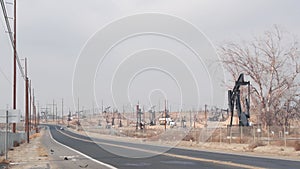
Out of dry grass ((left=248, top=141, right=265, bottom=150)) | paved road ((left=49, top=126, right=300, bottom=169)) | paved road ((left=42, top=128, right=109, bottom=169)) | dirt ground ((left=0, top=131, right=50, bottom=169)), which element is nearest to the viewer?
paved road ((left=49, top=126, right=300, bottom=169))

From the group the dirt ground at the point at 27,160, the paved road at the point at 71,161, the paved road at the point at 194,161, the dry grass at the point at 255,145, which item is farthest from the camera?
the dry grass at the point at 255,145

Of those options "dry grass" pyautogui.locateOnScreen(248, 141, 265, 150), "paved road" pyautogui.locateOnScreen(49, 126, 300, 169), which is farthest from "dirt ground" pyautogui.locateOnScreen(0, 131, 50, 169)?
"dry grass" pyautogui.locateOnScreen(248, 141, 265, 150)

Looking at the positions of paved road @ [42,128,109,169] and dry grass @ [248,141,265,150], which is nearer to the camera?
paved road @ [42,128,109,169]

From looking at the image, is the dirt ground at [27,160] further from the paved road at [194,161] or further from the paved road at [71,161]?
the paved road at [194,161]

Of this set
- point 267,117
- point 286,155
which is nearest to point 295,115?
point 267,117

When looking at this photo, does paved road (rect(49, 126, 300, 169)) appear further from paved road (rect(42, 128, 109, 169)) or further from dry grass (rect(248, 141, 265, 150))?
dry grass (rect(248, 141, 265, 150))

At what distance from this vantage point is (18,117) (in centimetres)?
2855

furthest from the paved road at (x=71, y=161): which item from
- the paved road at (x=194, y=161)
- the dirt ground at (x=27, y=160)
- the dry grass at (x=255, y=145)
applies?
the dry grass at (x=255, y=145)

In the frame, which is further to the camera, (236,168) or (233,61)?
(233,61)

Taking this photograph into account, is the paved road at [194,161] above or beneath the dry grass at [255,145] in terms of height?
above

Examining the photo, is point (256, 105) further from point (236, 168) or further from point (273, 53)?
point (236, 168)

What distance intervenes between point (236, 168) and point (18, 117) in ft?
46.5

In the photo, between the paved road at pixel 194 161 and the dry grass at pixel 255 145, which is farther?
the dry grass at pixel 255 145

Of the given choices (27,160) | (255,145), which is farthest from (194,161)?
(255,145)
